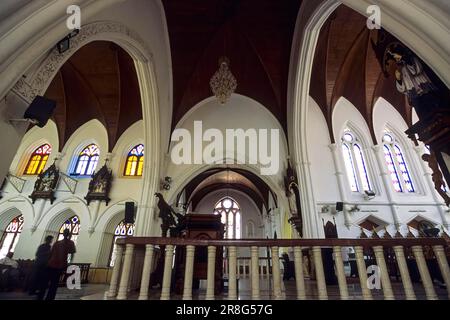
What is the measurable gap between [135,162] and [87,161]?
2540 mm

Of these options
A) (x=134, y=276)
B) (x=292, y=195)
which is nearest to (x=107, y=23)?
(x=134, y=276)

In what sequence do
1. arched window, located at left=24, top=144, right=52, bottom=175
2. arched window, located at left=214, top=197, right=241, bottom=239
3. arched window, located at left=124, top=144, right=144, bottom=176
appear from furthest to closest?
arched window, located at left=214, top=197, right=241, bottom=239 < arched window, located at left=24, top=144, right=52, bottom=175 < arched window, located at left=124, top=144, right=144, bottom=176

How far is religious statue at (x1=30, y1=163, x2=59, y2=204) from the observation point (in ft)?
32.5

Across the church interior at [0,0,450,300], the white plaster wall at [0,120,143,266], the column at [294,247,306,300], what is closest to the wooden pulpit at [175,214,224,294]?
the church interior at [0,0,450,300]

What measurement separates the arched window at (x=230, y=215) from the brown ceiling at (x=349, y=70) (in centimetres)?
1202

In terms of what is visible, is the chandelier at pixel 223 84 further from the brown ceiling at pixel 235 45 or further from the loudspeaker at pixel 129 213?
the loudspeaker at pixel 129 213

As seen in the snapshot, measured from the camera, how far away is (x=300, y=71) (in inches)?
301

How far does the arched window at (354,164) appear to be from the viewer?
378 inches

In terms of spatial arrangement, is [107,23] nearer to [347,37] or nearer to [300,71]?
[300,71]

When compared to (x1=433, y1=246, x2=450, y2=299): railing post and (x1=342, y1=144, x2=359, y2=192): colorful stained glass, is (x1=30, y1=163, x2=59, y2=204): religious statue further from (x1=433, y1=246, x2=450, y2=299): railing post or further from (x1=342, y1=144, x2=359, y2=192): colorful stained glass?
(x1=342, y1=144, x2=359, y2=192): colorful stained glass

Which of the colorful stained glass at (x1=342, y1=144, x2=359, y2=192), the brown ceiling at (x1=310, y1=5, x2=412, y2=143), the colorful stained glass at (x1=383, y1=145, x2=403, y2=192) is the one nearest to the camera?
the brown ceiling at (x1=310, y1=5, x2=412, y2=143)

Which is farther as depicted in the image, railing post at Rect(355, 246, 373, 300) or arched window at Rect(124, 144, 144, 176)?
arched window at Rect(124, 144, 144, 176)

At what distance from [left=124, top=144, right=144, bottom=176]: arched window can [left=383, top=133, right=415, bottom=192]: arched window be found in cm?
1201
